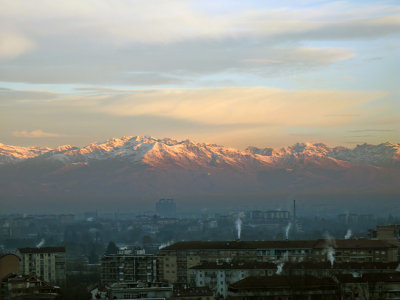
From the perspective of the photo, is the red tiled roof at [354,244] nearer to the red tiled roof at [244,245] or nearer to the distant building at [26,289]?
the red tiled roof at [244,245]

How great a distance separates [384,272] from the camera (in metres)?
46.6

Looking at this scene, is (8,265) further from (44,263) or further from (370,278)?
(370,278)

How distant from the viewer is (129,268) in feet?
195

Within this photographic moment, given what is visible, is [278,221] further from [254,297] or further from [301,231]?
[254,297]

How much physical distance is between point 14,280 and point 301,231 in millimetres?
101892

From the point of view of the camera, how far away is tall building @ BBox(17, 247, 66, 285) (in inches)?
2498

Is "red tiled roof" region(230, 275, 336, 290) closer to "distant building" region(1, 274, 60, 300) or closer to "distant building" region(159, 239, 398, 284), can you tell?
"distant building" region(1, 274, 60, 300)

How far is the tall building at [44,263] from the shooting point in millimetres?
63438

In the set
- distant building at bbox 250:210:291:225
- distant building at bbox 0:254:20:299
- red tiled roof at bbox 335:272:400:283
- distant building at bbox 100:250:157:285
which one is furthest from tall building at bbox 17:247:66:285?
distant building at bbox 250:210:291:225

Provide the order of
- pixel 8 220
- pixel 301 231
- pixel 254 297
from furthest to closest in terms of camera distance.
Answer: pixel 8 220
pixel 301 231
pixel 254 297

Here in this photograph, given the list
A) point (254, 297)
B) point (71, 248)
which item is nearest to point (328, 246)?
point (254, 297)

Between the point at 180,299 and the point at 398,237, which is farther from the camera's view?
the point at 398,237

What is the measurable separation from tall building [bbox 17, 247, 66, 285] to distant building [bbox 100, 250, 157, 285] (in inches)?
161

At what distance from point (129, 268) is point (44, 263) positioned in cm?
813
